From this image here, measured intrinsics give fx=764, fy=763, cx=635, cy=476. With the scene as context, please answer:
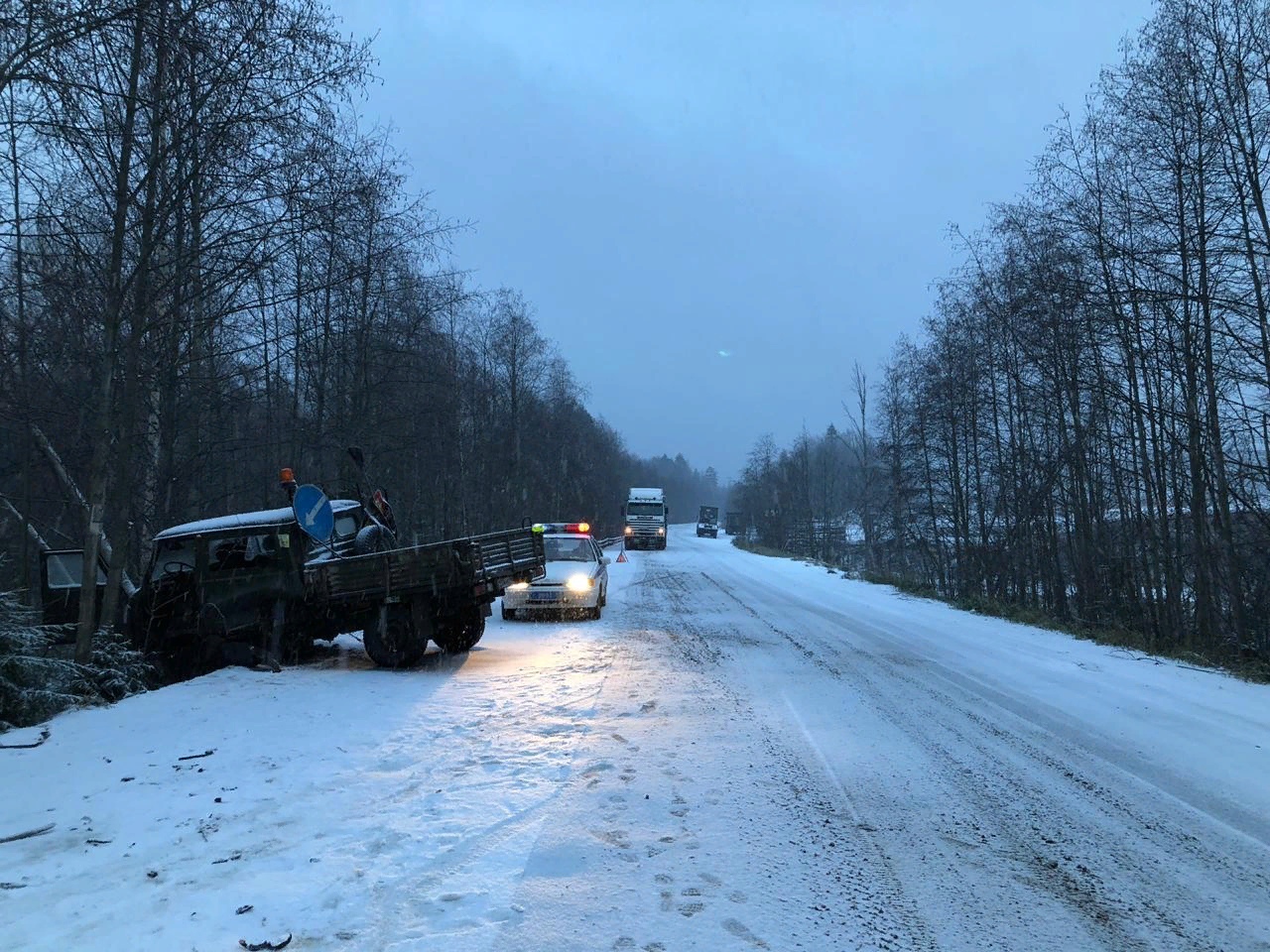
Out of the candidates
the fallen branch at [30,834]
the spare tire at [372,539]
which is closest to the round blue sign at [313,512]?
the spare tire at [372,539]

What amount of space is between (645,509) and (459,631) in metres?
39.0

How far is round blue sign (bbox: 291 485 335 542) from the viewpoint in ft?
28.5

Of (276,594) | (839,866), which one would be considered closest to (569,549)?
(276,594)

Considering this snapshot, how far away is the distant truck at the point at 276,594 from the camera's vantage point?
9.23m

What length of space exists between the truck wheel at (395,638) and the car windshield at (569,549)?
245 inches

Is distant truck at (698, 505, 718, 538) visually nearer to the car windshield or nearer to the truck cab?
the car windshield

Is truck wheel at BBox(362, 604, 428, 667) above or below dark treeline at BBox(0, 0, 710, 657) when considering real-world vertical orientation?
below

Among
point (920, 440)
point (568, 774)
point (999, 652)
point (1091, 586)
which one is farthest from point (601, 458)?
point (568, 774)

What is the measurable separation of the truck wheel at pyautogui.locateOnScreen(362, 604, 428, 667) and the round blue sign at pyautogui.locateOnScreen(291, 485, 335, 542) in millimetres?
1290

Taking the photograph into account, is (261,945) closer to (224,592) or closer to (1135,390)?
(224,592)

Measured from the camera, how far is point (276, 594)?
930 centimetres

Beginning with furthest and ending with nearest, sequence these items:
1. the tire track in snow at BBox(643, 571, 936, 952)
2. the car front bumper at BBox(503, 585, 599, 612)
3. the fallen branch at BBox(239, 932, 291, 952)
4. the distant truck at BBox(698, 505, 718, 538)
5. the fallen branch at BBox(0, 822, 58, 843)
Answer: the distant truck at BBox(698, 505, 718, 538)
the car front bumper at BBox(503, 585, 599, 612)
the fallen branch at BBox(0, 822, 58, 843)
the tire track in snow at BBox(643, 571, 936, 952)
the fallen branch at BBox(239, 932, 291, 952)

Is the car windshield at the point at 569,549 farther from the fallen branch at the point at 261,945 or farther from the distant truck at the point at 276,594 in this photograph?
the fallen branch at the point at 261,945

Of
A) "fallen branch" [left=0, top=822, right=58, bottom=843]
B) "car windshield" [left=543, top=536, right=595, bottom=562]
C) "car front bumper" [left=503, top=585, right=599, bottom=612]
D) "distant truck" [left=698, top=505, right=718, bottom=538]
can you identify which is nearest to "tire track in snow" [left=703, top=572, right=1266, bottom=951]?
"fallen branch" [left=0, top=822, right=58, bottom=843]
